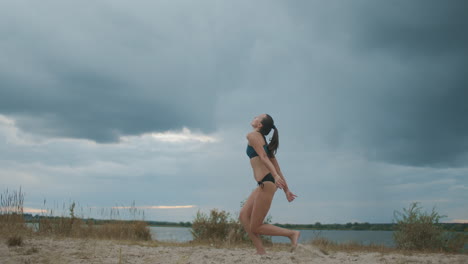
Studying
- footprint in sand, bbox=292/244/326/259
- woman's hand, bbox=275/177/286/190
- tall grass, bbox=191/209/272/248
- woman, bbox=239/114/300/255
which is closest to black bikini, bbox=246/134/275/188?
woman, bbox=239/114/300/255

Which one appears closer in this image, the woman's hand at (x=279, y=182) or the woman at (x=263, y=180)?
the woman's hand at (x=279, y=182)

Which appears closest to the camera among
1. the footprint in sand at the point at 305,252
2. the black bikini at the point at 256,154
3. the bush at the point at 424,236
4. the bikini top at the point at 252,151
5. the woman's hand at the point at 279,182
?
the woman's hand at the point at 279,182

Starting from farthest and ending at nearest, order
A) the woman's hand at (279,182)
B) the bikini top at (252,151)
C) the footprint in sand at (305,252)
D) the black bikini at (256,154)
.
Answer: the footprint in sand at (305,252), the bikini top at (252,151), the black bikini at (256,154), the woman's hand at (279,182)

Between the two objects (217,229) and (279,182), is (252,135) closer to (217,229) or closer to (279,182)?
(279,182)

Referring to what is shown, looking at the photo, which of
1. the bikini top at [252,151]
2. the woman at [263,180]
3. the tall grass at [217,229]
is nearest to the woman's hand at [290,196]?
the woman at [263,180]

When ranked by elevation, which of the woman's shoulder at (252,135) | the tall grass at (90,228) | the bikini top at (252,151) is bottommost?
the tall grass at (90,228)

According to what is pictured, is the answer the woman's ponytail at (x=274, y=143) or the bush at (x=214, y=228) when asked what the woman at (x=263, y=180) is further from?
the bush at (x=214, y=228)

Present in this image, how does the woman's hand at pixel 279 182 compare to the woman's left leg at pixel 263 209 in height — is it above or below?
above

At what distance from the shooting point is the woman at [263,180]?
5.76m

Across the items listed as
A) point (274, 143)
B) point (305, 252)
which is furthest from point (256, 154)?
point (305, 252)

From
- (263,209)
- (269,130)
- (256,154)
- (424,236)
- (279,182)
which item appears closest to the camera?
(279,182)

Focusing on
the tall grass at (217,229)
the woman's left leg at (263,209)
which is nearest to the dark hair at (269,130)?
the woman's left leg at (263,209)

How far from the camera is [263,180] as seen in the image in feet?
19.3

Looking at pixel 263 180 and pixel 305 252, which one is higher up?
pixel 263 180
